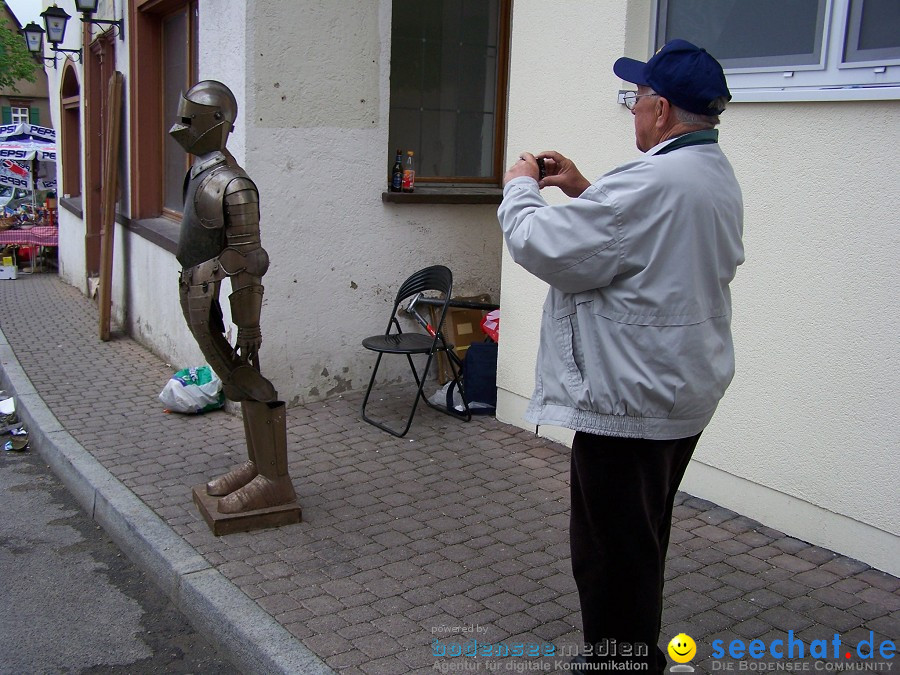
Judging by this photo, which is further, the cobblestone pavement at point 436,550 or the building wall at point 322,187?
the building wall at point 322,187

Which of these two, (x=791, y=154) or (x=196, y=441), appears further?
(x=196, y=441)

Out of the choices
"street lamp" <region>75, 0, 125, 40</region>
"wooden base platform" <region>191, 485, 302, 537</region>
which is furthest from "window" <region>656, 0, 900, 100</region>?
"street lamp" <region>75, 0, 125, 40</region>

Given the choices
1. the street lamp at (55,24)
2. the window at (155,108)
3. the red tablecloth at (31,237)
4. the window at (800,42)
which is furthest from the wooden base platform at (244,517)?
the red tablecloth at (31,237)

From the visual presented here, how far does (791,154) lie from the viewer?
4117mm

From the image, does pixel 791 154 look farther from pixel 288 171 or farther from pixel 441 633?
pixel 288 171

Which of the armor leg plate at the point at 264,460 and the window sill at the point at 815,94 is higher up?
the window sill at the point at 815,94

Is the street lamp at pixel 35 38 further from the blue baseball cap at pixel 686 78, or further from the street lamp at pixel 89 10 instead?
the blue baseball cap at pixel 686 78

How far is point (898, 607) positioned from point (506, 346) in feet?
9.28

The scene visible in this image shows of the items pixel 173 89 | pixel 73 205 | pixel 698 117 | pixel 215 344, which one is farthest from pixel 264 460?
pixel 73 205

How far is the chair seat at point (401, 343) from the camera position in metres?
5.74

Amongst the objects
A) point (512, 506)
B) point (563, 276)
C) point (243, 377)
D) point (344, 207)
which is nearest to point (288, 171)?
point (344, 207)

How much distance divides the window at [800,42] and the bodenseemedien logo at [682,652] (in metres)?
2.28

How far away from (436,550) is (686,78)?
2494 millimetres

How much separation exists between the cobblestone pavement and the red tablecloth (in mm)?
8502
